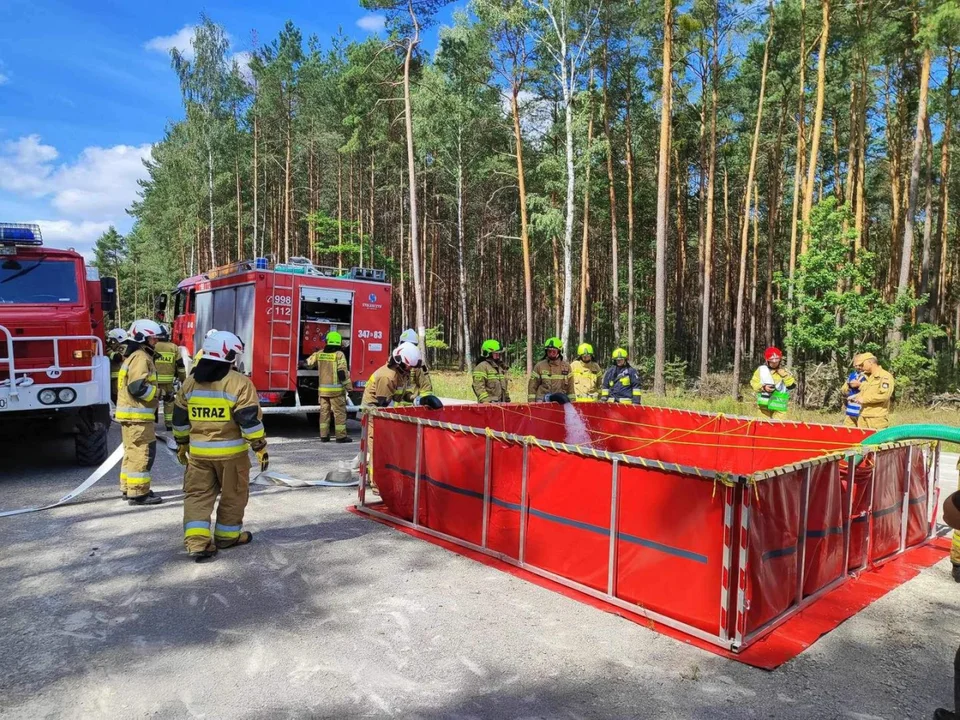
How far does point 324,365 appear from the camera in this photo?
34.8 feet

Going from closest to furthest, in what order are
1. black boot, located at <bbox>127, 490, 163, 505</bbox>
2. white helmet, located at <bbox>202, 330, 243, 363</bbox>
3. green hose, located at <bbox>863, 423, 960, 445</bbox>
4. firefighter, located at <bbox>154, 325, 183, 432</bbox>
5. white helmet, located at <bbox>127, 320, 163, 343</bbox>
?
green hose, located at <bbox>863, 423, 960, 445</bbox> < white helmet, located at <bbox>202, 330, 243, 363</bbox> < black boot, located at <bbox>127, 490, 163, 505</bbox> < white helmet, located at <bbox>127, 320, 163, 343</bbox> < firefighter, located at <bbox>154, 325, 183, 432</bbox>

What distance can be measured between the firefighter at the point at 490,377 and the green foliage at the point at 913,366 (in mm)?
12301

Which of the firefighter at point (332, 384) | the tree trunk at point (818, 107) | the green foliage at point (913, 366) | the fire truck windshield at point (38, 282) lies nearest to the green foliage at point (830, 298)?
the tree trunk at point (818, 107)

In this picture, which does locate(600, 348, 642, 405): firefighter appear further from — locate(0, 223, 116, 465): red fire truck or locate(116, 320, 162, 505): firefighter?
locate(0, 223, 116, 465): red fire truck

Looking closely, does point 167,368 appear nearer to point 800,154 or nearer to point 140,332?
point 140,332

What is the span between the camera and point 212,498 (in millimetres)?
5066

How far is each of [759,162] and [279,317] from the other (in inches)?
1052

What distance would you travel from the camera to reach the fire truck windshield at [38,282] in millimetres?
7930

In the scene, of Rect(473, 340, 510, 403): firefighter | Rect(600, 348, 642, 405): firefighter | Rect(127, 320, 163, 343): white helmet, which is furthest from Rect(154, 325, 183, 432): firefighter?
Rect(600, 348, 642, 405): firefighter

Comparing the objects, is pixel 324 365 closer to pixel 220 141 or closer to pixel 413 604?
pixel 413 604

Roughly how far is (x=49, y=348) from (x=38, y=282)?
120 cm

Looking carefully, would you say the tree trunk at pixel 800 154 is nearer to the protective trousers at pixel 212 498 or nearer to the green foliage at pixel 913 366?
the green foliage at pixel 913 366

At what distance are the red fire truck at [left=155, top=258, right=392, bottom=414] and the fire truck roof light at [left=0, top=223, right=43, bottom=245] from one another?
3225 millimetres

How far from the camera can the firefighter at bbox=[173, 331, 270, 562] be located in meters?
4.98
